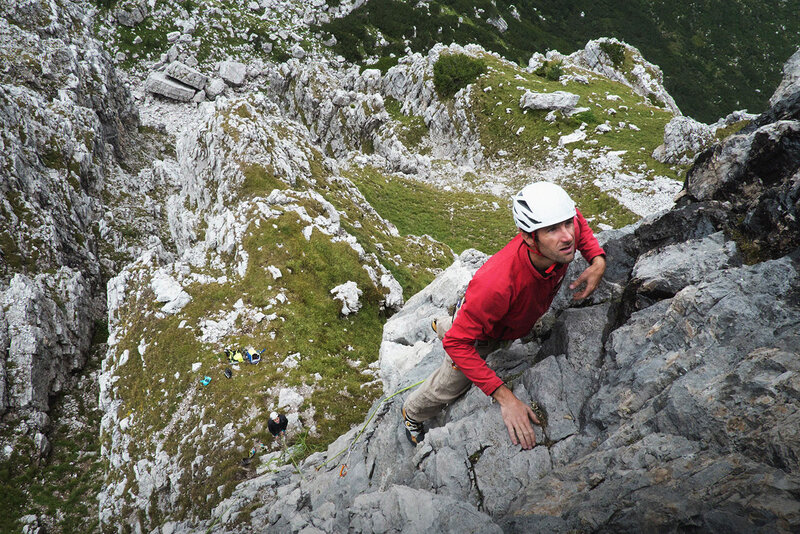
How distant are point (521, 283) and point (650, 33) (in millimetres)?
209747

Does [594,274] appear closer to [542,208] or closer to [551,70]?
[542,208]

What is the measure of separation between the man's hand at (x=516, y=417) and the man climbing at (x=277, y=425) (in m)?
11.0

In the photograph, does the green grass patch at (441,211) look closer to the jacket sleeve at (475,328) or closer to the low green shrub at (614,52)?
the jacket sleeve at (475,328)

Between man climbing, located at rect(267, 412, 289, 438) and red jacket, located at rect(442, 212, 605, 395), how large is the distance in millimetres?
11067

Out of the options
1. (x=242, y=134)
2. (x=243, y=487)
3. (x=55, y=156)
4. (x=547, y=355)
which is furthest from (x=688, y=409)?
(x=55, y=156)

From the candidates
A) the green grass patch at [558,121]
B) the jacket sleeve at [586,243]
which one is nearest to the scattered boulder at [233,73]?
the green grass patch at [558,121]

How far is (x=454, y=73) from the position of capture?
56.4 m

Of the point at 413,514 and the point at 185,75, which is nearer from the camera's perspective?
the point at 413,514

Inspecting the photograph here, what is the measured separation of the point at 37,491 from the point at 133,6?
114 metres

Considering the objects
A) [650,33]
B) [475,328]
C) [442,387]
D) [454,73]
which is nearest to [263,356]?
[442,387]

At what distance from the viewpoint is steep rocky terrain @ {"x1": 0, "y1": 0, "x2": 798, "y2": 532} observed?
4898 millimetres

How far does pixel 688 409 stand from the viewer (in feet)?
14.6

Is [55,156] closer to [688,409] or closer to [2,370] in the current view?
[2,370]

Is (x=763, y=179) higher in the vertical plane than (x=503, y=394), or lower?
higher
